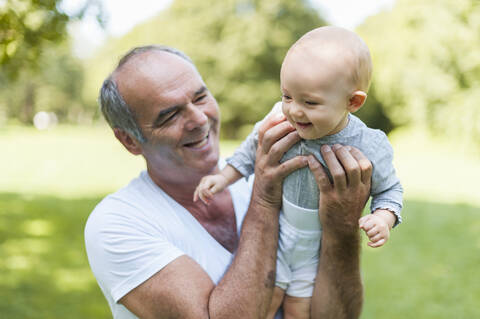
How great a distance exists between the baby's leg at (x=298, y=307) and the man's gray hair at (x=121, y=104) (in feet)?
3.50

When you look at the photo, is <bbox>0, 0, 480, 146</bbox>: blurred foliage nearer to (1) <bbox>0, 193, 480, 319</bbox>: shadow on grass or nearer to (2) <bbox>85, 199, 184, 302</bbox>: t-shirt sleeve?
(1) <bbox>0, 193, 480, 319</bbox>: shadow on grass

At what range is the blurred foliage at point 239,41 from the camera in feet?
91.2

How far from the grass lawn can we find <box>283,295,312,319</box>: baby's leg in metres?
4.00

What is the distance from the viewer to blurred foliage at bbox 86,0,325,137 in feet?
91.2

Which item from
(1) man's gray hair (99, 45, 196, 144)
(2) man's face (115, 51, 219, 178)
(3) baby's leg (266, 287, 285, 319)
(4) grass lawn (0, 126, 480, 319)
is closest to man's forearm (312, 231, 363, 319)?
Result: (3) baby's leg (266, 287, 285, 319)

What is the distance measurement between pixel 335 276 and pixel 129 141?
1.27 metres

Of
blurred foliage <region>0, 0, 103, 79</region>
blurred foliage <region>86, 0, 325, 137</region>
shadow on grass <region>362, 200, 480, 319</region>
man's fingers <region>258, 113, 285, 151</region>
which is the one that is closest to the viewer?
man's fingers <region>258, 113, 285, 151</region>

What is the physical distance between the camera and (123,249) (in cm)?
186

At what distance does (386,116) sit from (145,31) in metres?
18.1

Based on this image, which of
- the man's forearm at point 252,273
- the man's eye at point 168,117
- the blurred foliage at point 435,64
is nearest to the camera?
the man's forearm at point 252,273

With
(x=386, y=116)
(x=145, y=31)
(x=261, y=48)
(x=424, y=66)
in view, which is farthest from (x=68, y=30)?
(x=386, y=116)

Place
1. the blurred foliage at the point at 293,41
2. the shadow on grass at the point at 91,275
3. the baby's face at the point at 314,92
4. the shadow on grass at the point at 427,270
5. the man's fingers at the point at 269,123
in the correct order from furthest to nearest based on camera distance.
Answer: the blurred foliage at the point at 293,41 → the shadow on grass at the point at 427,270 → the shadow on grass at the point at 91,275 → the man's fingers at the point at 269,123 → the baby's face at the point at 314,92

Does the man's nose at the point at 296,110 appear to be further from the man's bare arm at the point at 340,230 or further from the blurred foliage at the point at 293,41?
the blurred foliage at the point at 293,41

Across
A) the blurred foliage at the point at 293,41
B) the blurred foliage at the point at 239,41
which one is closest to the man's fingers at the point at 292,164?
the blurred foliage at the point at 293,41
